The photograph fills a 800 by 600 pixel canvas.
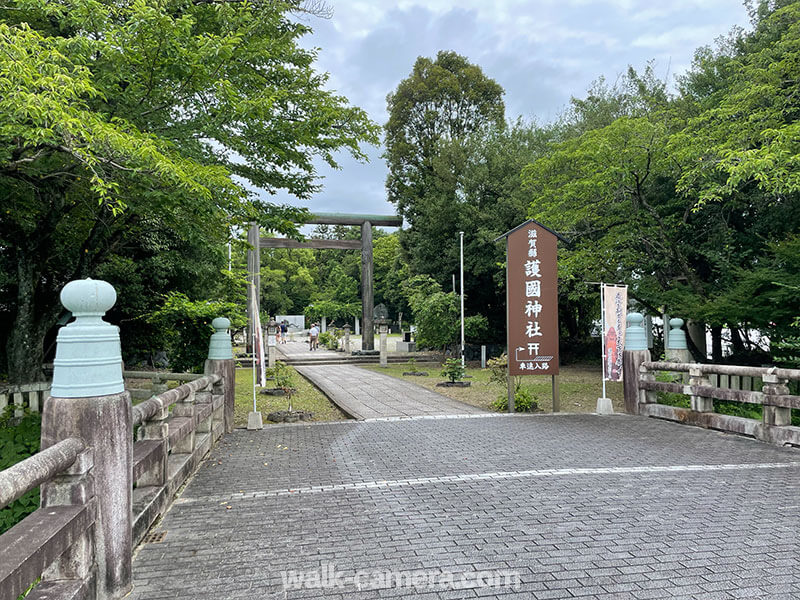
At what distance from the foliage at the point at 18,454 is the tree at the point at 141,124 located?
7.76 feet

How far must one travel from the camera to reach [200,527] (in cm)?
378

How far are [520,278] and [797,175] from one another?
163 inches

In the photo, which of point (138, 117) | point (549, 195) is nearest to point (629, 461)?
point (138, 117)

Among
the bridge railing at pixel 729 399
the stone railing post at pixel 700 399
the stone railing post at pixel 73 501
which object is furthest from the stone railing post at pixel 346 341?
the stone railing post at pixel 73 501

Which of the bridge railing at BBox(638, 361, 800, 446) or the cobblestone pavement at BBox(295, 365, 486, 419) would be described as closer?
the bridge railing at BBox(638, 361, 800, 446)

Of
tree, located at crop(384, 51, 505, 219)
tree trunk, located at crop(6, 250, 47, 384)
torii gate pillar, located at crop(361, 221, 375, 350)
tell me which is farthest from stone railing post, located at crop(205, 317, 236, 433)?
tree, located at crop(384, 51, 505, 219)

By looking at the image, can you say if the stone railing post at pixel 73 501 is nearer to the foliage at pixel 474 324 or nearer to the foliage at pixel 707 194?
the foliage at pixel 707 194

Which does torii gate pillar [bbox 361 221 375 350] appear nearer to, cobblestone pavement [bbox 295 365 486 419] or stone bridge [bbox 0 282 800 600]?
cobblestone pavement [bbox 295 365 486 419]

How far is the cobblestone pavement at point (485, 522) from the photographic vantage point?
9.53 ft

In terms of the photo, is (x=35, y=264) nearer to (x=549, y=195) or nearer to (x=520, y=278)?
(x=520, y=278)

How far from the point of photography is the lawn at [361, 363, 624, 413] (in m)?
10.5

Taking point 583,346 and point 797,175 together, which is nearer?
point 797,175

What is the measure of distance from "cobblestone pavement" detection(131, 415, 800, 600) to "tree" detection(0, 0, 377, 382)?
320 cm

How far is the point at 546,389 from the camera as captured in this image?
12.4 metres
